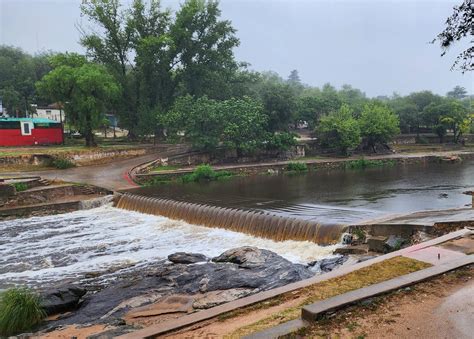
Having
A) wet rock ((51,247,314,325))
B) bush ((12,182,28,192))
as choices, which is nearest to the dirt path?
wet rock ((51,247,314,325))

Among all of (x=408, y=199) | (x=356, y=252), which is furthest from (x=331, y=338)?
(x=408, y=199)

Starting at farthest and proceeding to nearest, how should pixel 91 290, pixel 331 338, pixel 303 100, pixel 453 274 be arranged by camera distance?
pixel 303 100 → pixel 91 290 → pixel 453 274 → pixel 331 338

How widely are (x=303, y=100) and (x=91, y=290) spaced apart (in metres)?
39.5

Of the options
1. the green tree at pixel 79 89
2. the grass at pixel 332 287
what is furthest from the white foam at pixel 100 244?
the green tree at pixel 79 89

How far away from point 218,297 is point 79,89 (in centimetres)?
2493

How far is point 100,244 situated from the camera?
48.2 ft

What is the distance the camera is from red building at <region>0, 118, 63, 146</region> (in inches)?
1234

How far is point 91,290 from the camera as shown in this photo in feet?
33.5

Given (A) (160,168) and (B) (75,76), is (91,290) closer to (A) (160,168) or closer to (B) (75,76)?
(A) (160,168)

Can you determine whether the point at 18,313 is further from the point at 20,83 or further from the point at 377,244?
the point at 20,83

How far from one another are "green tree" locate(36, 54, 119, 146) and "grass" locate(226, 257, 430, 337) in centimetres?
2621

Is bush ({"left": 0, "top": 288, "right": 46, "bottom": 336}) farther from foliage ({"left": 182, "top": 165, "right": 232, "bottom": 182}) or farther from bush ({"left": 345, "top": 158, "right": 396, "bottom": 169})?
bush ({"left": 345, "top": 158, "right": 396, "bottom": 169})

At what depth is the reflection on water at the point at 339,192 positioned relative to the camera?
17.0m

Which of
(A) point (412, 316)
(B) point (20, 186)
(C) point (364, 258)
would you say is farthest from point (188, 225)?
(A) point (412, 316)
